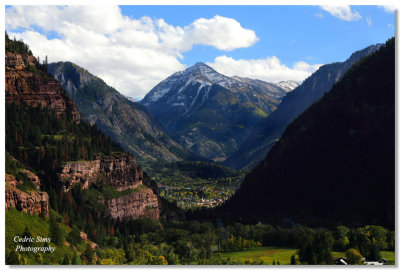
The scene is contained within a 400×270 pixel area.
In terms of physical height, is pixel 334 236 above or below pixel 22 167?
below

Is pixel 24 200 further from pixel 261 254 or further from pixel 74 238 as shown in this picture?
pixel 261 254

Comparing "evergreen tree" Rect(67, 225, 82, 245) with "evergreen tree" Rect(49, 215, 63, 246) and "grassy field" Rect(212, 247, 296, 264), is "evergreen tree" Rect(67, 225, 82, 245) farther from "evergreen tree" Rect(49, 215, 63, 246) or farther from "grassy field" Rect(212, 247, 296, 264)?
"grassy field" Rect(212, 247, 296, 264)

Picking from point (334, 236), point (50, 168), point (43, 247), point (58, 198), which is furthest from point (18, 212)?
point (334, 236)

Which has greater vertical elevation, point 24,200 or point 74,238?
point 24,200

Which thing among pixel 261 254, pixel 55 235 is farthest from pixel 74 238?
pixel 261 254

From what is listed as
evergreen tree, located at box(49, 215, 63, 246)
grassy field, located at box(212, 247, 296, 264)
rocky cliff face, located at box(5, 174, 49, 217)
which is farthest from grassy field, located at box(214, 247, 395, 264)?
rocky cliff face, located at box(5, 174, 49, 217)

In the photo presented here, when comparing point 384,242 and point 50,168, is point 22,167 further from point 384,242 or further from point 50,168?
point 384,242

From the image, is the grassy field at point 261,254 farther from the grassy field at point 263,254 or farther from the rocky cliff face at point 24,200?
the rocky cliff face at point 24,200

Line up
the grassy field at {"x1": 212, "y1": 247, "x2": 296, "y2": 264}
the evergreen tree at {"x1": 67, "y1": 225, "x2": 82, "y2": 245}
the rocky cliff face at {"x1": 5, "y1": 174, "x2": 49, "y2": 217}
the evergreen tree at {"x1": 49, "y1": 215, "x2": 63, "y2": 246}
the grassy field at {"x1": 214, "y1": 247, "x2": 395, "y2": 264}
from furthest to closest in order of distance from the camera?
the grassy field at {"x1": 212, "y1": 247, "x2": 296, "y2": 264}, the grassy field at {"x1": 214, "y1": 247, "x2": 395, "y2": 264}, the evergreen tree at {"x1": 67, "y1": 225, "x2": 82, "y2": 245}, the rocky cliff face at {"x1": 5, "y1": 174, "x2": 49, "y2": 217}, the evergreen tree at {"x1": 49, "y1": 215, "x2": 63, "y2": 246}
